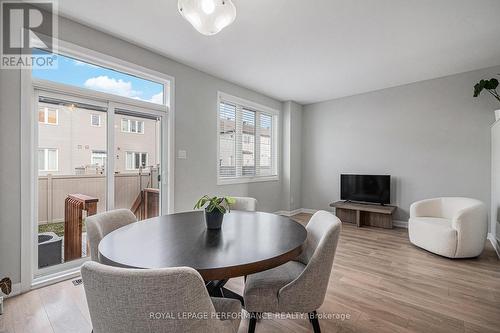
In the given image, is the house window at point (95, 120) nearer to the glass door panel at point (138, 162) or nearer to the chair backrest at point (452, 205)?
the glass door panel at point (138, 162)

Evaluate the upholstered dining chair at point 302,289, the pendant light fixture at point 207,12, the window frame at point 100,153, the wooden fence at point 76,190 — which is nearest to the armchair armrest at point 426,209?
the upholstered dining chair at point 302,289

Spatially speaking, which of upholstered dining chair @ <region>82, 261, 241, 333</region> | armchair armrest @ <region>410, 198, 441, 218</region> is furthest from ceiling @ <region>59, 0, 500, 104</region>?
upholstered dining chair @ <region>82, 261, 241, 333</region>

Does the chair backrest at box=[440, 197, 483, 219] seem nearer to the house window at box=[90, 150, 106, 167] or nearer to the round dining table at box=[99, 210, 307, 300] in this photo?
the round dining table at box=[99, 210, 307, 300]

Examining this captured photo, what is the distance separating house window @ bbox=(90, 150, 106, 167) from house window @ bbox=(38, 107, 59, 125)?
47 centimetres

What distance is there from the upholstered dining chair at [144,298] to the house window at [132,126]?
2.54 m

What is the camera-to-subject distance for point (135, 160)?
304cm

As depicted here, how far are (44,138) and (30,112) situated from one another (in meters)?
0.30

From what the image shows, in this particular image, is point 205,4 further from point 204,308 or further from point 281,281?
point 281,281

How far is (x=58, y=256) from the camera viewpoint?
2516mm

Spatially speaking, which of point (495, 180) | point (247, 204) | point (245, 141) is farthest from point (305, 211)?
point (247, 204)

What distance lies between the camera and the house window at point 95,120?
268 cm

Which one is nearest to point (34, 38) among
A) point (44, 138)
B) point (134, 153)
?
point (44, 138)

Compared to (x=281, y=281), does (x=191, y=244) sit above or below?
above

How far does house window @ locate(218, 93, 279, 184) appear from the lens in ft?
14.1
